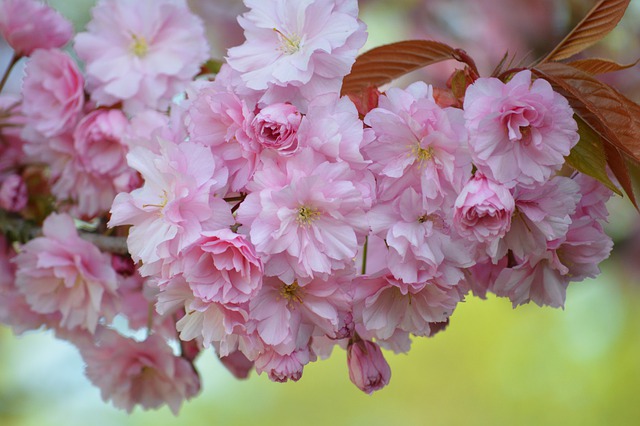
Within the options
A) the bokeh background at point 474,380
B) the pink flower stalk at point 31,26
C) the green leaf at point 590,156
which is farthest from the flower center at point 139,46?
the bokeh background at point 474,380

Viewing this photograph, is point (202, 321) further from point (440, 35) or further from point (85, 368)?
point (440, 35)

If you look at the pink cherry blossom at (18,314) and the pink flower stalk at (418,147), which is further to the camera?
the pink cherry blossom at (18,314)

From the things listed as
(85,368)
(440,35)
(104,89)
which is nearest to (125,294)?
(85,368)

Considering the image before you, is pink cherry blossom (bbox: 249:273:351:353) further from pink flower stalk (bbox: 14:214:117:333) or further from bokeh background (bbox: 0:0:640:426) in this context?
bokeh background (bbox: 0:0:640:426)

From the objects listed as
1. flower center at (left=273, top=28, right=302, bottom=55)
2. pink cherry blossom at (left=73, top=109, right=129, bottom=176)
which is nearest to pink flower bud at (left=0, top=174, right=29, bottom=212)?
pink cherry blossom at (left=73, top=109, right=129, bottom=176)

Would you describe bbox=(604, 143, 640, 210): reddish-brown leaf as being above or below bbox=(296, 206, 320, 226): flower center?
above

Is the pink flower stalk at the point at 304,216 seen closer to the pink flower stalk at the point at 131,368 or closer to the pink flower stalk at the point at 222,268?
the pink flower stalk at the point at 222,268

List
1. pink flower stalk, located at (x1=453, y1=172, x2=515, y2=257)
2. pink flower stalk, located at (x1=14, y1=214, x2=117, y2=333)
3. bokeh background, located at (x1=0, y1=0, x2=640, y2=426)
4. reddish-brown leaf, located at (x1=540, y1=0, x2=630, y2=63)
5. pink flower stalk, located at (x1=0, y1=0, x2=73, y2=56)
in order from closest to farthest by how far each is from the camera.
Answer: pink flower stalk, located at (x1=453, y1=172, x2=515, y2=257) → reddish-brown leaf, located at (x1=540, y1=0, x2=630, y2=63) → pink flower stalk, located at (x1=14, y1=214, x2=117, y2=333) → pink flower stalk, located at (x1=0, y1=0, x2=73, y2=56) → bokeh background, located at (x1=0, y1=0, x2=640, y2=426)
